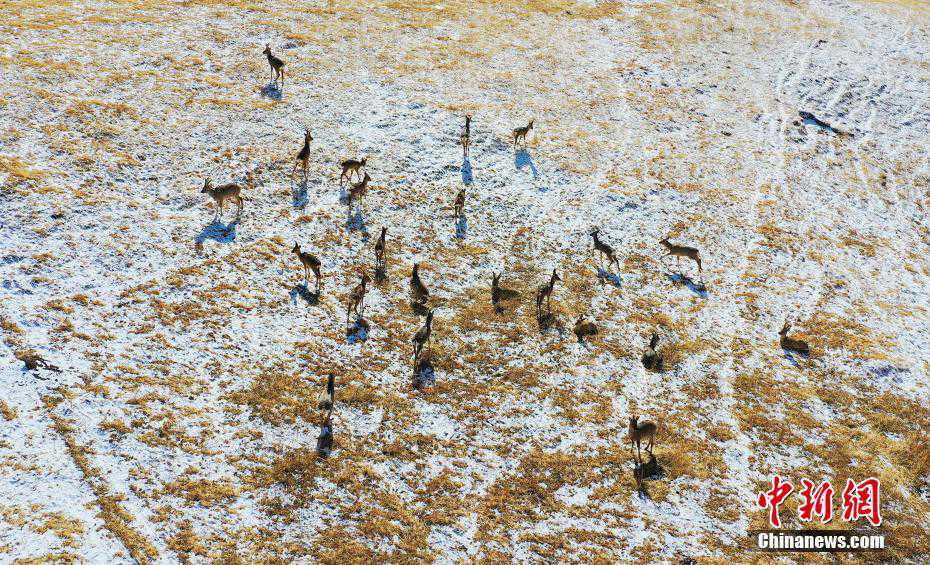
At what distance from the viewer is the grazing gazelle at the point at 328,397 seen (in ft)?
47.9

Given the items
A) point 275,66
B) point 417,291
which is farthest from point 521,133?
point 275,66

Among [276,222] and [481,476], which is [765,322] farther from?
[276,222]

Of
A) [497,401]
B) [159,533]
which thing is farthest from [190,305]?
[497,401]

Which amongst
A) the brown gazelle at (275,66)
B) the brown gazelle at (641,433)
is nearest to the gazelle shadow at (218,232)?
the brown gazelle at (275,66)

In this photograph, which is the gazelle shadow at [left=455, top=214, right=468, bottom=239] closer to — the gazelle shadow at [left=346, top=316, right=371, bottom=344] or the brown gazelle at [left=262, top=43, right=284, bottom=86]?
the gazelle shadow at [left=346, top=316, right=371, bottom=344]

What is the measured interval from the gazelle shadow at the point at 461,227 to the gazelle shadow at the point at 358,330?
239 inches

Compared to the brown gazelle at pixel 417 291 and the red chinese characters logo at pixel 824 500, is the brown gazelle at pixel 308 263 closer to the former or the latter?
the brown gazelle at pixel 417 291

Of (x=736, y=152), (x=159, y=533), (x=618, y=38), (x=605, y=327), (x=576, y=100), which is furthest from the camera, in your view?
(x=618, y=38)

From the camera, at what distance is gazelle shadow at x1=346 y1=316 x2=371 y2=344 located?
17.5 m

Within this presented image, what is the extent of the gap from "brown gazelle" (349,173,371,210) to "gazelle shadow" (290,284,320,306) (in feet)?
16.8

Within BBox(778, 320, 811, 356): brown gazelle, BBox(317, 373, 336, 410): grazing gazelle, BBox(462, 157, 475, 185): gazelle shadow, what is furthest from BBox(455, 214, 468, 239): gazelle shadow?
BBox(778, 320, 811, 356): brown gazelle

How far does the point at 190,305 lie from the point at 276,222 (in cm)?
500

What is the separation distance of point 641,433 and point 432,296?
828 cm

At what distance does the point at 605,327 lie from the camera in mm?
19609
